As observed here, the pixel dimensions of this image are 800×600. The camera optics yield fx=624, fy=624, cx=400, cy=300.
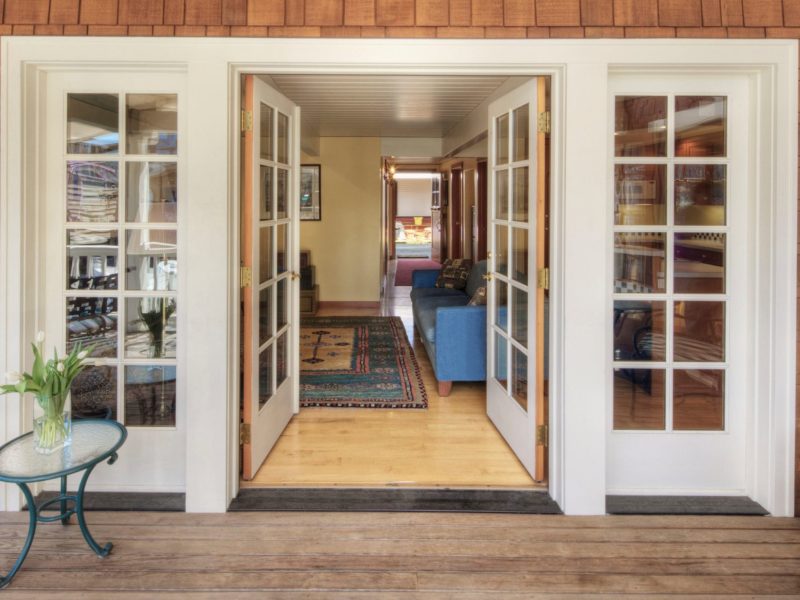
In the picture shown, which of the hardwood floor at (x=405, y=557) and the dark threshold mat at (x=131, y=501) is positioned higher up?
the dark threshold mat at (x=131, y=501)

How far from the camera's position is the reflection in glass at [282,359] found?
369 cm

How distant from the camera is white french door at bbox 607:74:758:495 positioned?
2.88 meters

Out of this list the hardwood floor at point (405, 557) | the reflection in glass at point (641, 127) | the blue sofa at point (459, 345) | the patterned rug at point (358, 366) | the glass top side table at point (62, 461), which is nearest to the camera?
the glass top side table at point (62, 461)

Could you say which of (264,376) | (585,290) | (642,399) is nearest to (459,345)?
(264,376)

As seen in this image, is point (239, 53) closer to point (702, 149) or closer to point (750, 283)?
point (702, 149)

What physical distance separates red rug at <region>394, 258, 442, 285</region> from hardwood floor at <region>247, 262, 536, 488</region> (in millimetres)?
6463

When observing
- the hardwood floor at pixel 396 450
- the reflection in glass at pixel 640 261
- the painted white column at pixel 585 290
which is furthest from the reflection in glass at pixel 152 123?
the reflection in glass at pixel 640 261

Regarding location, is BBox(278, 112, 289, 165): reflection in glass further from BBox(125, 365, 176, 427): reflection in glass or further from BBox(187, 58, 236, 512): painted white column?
BBox(125, 365, 176, 427): reflection in glass

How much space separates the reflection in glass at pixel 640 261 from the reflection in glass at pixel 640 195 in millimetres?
74

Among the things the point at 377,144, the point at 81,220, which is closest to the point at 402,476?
the point at 81,220

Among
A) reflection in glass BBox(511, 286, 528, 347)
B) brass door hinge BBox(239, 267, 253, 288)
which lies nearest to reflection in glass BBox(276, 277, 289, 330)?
brass door hinge BBox(239, 267, 253, 288)

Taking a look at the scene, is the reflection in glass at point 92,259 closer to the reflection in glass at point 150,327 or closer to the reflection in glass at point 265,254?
the reflection in glass at point 150,327

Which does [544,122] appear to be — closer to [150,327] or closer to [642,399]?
[642,399]

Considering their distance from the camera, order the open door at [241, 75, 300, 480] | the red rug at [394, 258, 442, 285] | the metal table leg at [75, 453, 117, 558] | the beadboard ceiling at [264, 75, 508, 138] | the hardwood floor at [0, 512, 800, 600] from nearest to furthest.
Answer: the hardwood floor at [0, 512, 800, 600], the metal table leg at [75, 453, 117, 558], the open door at [241, 75, 300, 480], the beadboard ceiling at [264, 75, 508, 138], the red rug at [394, 258, 442, 285]
